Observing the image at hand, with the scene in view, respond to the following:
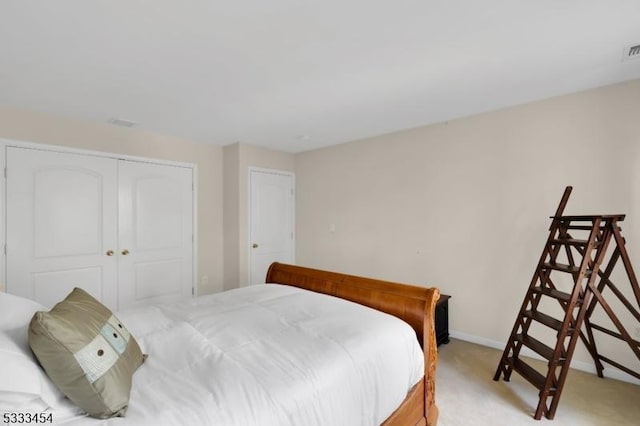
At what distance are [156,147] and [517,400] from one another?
4.29 metres

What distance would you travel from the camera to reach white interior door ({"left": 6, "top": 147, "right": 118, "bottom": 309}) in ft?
9.42

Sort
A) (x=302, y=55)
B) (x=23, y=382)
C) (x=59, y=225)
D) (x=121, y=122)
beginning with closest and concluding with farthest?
(x=23, y=382) → (x=302, y=55) → (x=59, y=225) → (x=121, y=122)

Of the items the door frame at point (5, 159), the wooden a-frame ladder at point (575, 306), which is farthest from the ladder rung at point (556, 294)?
the door frame at point (5, 159)

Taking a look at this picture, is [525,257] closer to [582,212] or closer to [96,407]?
[582,212]

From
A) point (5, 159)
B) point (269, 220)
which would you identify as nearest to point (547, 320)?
point (269, 220)

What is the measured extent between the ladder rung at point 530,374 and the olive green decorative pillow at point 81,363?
2.44 meters

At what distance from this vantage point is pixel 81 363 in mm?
988

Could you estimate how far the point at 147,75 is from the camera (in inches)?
87.7

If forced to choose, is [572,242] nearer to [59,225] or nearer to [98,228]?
[98,228]

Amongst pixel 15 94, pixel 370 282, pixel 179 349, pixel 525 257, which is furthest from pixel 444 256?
pixel 15 94

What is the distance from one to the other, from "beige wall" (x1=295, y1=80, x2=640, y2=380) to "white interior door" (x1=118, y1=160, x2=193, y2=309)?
1961 millimetres

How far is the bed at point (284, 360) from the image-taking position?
1.05 metres

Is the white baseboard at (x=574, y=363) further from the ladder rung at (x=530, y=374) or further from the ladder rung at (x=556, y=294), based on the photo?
the ladder rung at (x=556, y=294)

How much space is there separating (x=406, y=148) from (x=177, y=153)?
2856 millimetres
